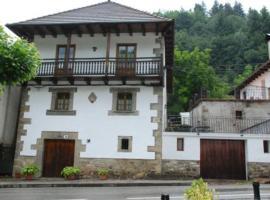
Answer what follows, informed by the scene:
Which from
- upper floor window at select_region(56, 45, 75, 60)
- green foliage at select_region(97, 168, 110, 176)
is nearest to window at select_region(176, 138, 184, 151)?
green foliage at select_region(97, 168, 110, 176)

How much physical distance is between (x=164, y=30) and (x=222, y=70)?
112 ft

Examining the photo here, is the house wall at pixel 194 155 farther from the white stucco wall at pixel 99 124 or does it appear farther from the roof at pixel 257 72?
the roof at pixel 257 72

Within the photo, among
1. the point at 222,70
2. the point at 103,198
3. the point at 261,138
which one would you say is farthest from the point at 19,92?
the point at 222,70

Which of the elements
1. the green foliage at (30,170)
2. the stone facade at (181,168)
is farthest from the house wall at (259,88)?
the green foliage at (30,170)

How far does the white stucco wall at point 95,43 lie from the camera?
16.7 meters

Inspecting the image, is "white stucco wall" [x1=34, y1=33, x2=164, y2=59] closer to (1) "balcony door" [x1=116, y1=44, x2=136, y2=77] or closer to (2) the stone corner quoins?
(1) "balcony door" [x1=116, y1=44, x2=136, y2=77]

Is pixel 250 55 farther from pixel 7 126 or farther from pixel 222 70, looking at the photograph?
pixel 7 126

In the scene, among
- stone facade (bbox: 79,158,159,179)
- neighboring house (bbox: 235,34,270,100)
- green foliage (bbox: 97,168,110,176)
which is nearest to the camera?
green foliage (bbox: 97,168,110,176)

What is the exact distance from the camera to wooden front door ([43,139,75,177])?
15758 mm

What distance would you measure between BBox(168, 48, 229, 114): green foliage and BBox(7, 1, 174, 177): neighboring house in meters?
20.5

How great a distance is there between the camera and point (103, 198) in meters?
9.53

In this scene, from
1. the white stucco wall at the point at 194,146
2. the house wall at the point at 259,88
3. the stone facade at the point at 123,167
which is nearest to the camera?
the stone facade at the point at 123,167

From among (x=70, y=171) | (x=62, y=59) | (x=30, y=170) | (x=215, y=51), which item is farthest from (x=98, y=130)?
(x=215, y=51)

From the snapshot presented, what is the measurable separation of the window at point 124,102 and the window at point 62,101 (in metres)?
2.74
